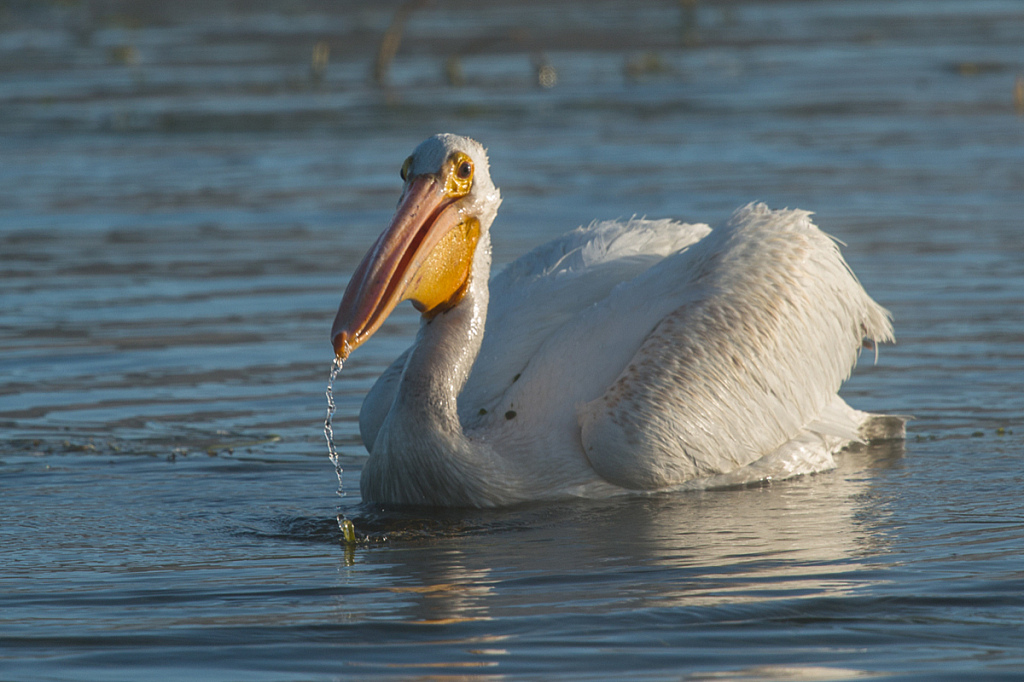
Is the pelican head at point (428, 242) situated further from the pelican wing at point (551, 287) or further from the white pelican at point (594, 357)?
the pelican wing at point (551, 287)

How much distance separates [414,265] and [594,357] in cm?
79

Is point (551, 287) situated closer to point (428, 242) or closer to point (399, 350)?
Result: point (428, 242)

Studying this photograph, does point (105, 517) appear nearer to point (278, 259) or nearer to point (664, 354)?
point (664, 354)

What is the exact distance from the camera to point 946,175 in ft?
36.9

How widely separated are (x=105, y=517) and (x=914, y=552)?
2421mm

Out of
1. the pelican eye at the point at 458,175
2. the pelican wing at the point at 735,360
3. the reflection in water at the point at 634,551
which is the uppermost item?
the pelican eye at the point at 458,175

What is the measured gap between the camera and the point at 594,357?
532 centimetres

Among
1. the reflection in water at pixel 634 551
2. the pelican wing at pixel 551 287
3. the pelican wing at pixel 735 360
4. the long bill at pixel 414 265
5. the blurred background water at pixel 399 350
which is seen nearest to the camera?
the blurred background water at pixel 399 350

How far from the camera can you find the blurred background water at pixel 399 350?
385cm

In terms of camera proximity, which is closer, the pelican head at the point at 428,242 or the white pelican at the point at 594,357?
the pelican head at the point at 428,242

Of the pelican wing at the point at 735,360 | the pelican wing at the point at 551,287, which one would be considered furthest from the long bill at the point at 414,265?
the pelican wing at the point at 735,360

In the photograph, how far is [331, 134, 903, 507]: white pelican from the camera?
498 cm

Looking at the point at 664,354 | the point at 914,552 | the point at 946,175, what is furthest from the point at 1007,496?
the point at 946,175

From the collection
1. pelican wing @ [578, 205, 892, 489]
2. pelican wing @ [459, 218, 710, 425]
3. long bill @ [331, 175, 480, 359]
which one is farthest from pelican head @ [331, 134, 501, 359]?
pelican wing @ [578, 205, 892, 489]
